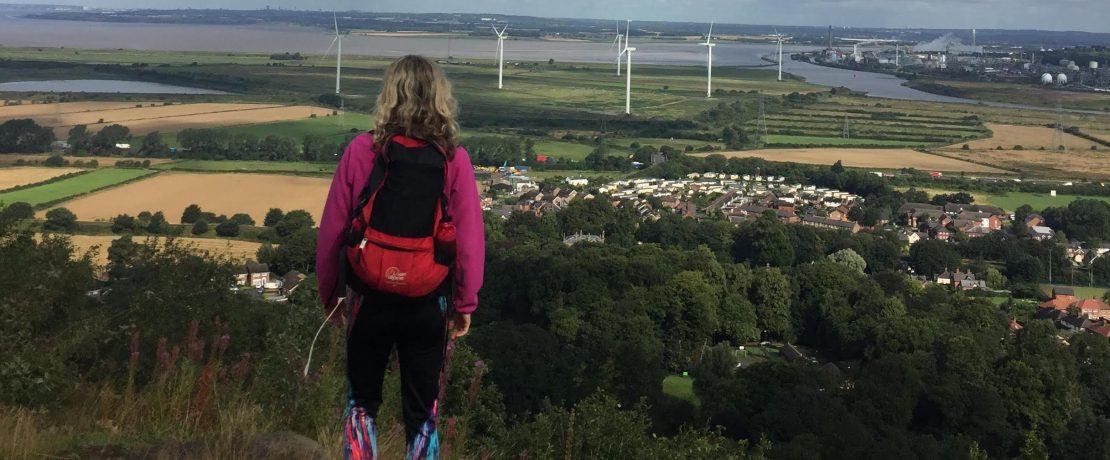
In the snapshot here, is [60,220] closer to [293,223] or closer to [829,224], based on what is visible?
[293,223]

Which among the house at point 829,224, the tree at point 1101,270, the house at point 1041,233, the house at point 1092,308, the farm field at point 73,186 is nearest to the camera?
the house at point 1092,308

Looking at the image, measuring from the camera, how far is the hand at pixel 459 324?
10.1 feet

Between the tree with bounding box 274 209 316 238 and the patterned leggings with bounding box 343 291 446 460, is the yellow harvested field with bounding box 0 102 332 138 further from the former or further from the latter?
the patterned leggings with bounding box 343 291 446 460

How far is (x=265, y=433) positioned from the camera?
11.6 ft

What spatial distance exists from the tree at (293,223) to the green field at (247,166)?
7.07 meters

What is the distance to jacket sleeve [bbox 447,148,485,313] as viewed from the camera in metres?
2.95

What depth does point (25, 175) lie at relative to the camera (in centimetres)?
2655

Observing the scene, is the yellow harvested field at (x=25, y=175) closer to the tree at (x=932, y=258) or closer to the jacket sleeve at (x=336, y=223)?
the tree at (x=932, y=258)

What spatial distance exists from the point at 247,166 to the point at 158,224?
10.1 meters

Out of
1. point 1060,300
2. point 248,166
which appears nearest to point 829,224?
point 1060,300

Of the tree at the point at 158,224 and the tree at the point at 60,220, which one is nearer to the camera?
the tree at the point at 60,220

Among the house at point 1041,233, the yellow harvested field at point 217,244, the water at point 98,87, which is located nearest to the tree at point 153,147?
the yellow harvested field at point 217,244

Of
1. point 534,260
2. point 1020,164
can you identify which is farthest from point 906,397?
point 1020,164

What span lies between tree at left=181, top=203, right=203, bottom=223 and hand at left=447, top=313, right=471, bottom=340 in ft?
67.5
